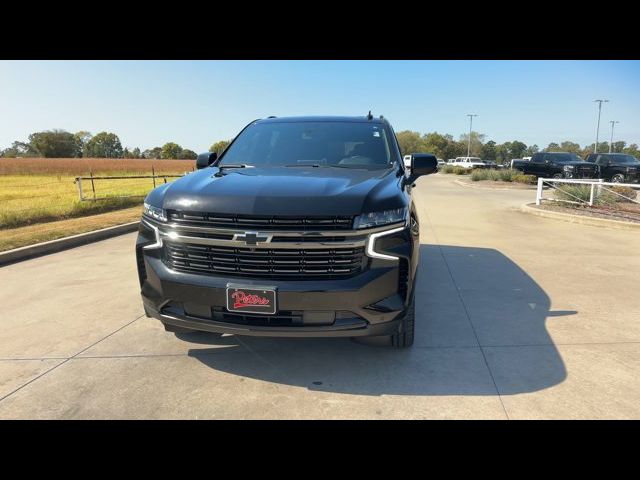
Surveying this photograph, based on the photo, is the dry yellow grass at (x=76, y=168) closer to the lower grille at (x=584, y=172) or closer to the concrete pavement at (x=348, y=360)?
the lower grille at (x=584, y=172)

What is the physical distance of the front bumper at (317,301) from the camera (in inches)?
105

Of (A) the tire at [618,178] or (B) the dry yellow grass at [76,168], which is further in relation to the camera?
(B) the dry yellow grass at [76,168]

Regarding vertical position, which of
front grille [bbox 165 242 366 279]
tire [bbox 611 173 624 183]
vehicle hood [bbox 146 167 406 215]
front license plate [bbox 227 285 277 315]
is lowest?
tire [bbox 611 173 624 183]

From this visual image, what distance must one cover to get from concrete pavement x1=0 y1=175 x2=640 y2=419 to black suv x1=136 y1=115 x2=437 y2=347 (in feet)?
1.53

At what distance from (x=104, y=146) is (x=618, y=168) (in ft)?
441

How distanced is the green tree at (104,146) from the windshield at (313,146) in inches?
5127

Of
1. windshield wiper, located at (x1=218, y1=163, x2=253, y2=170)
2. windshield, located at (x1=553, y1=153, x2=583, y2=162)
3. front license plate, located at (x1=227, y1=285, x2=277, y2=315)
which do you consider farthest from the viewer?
windshield, located at (x1=553, y1=153, x2=583, y2=162)

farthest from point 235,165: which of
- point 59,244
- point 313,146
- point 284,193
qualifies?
point 59,244

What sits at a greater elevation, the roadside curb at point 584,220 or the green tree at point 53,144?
the green tree at point 53,144

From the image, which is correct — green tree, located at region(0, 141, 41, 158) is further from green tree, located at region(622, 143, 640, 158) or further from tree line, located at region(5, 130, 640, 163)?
green tree, located at region(622, 143, 640, 158)

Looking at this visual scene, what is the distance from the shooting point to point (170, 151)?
115 metres

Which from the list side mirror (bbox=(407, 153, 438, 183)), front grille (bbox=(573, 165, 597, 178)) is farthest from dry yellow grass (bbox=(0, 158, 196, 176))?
side mirror (bbox=(407, 153, 438, 183))

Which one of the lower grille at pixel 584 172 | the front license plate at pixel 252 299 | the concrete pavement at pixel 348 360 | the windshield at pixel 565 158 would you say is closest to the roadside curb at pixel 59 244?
the concrete pavement at pixel 348 360

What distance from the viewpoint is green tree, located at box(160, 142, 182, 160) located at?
114 m
